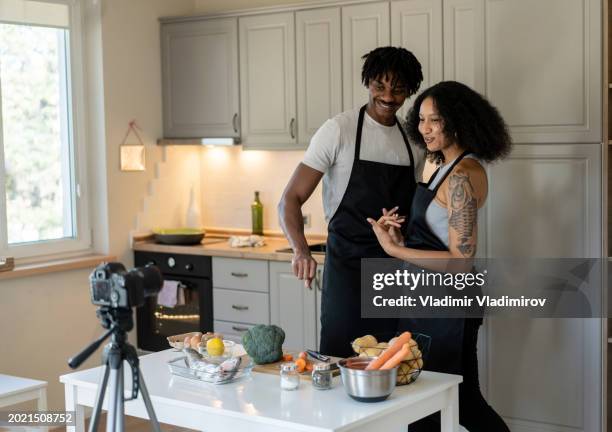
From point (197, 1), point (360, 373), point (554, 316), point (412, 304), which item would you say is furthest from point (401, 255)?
point (197, 1)

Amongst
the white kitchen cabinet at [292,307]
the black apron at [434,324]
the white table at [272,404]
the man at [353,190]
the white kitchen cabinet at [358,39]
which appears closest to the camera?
the white table at [272,404]

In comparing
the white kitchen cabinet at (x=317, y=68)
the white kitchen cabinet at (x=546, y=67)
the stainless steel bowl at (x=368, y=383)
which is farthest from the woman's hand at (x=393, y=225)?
the white kitchen cabinet at (x=317, y=68)

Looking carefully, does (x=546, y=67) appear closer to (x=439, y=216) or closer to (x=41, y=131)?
(x=439, y=216)

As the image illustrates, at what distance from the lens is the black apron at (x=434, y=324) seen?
3.21 metres

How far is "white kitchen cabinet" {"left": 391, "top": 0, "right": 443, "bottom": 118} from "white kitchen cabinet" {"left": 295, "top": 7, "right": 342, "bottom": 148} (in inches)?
14.7

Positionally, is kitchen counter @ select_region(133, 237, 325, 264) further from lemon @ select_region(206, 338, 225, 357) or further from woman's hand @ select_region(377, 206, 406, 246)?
lemon @ select_region(206, 338, 225, 357)

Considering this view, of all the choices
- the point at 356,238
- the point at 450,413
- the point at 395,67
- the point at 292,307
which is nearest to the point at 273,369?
the point at 450,413

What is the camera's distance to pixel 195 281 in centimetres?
516

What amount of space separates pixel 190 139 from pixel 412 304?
2.40 meters

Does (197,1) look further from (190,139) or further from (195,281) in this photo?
(195,281)

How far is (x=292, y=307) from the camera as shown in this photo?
189 inches

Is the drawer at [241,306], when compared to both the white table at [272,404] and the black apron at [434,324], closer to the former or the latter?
the black apron at [434,324]

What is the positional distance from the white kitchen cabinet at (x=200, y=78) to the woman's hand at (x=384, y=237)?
1996 millimetres

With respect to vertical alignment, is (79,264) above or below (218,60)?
below
